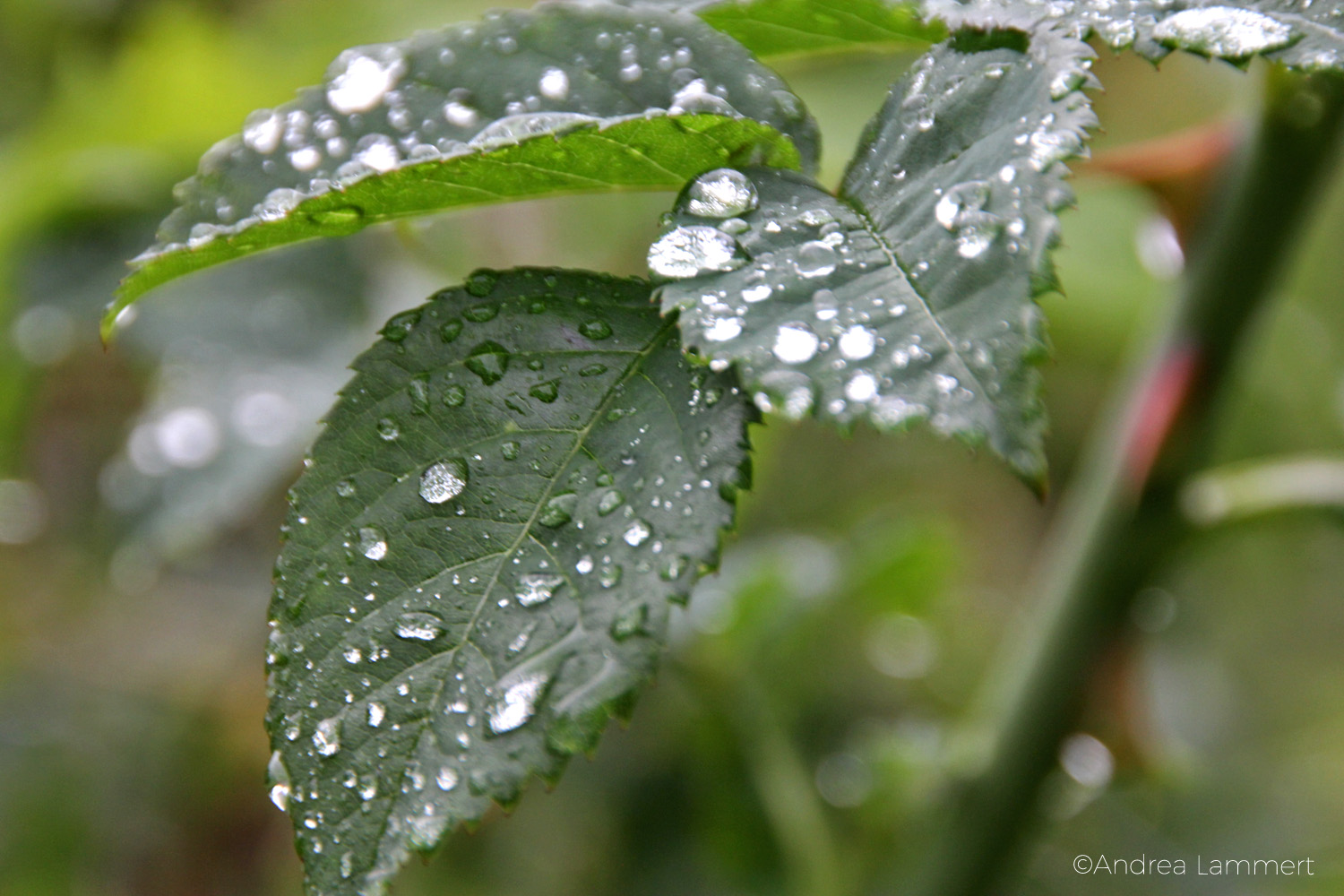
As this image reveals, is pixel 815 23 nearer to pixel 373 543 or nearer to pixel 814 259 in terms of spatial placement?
pixel 814 259

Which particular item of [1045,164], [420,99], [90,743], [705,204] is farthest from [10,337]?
[1045,164]

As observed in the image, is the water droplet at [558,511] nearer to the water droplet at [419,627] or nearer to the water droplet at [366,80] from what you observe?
the water droplet at [419,627]

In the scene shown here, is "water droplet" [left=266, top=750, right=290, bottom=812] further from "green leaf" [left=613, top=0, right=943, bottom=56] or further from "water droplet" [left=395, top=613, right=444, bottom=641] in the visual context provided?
"green leaf" [left=613, top=0, right=943, bottom=56]

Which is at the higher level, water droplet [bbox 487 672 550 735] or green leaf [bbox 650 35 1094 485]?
green leaf [bbox 650 35 1094 485]

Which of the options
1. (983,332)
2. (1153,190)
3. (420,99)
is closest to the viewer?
(983,332)

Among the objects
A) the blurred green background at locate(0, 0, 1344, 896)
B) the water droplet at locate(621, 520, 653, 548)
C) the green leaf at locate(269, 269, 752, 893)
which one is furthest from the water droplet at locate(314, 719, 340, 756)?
the blurred green background at locate(0, 0, 1344, 896)

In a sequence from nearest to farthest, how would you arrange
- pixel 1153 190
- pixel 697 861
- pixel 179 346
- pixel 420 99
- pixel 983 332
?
pixel 983 332 < pixel 420 99 < pixel 1153 190 < pixel 179 346 < pixel 697 861

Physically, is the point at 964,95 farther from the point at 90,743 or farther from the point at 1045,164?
the point at 90,743

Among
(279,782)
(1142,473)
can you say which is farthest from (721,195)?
(1142,473)
